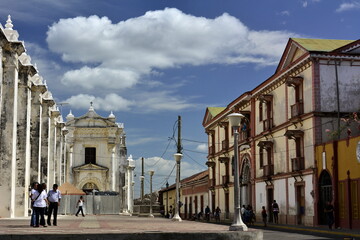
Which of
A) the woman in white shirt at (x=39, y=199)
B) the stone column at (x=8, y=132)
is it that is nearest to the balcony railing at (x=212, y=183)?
the stone column at (x=8, y=132)

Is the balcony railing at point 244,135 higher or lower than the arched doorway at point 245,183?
higher

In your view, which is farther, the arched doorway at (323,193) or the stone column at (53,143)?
the stone column at (53,143)

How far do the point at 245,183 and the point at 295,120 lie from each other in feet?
38.3

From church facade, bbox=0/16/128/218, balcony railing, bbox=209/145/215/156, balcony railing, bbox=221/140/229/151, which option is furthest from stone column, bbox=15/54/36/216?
balcony railing, bbox=209/145/215/156

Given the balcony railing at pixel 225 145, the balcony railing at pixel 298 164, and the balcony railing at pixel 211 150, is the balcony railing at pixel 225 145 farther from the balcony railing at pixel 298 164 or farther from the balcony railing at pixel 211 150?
the balcony railing at pixel 298 164

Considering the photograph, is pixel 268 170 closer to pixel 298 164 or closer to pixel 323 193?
pixel 298 164

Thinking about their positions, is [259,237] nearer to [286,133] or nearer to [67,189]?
[286,133]

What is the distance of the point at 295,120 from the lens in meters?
34.6

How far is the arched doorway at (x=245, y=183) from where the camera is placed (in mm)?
44469

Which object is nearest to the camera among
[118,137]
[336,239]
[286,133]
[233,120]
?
→ [233,120]

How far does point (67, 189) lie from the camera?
41438 millimetres

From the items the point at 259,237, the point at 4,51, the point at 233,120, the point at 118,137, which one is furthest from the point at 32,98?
the point at 118,137

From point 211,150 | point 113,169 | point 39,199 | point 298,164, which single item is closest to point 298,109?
point 298,164

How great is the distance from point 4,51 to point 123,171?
127 feet
